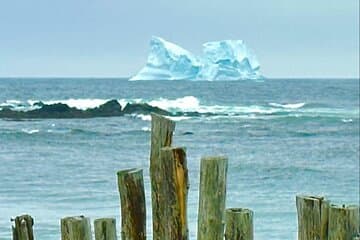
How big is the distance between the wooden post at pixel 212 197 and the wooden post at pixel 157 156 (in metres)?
0.23

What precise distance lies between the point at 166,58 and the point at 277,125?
2956 centimetres

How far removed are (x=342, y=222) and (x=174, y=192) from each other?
2.90 ft

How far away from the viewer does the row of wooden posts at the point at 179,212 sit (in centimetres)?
513

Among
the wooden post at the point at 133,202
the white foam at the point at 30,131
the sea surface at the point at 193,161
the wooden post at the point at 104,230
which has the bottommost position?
the sea surface at the point at 193,161

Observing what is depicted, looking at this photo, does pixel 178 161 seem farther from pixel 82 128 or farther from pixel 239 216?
pixel 82 128

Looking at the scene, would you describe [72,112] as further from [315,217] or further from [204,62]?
[315,217]

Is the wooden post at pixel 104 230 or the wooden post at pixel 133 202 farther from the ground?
the wooden post at pixel 133 202

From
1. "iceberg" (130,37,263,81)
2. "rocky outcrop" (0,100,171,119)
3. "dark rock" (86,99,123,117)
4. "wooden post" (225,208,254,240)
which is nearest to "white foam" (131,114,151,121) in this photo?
"rocky outcrop" (0,100,171,119)

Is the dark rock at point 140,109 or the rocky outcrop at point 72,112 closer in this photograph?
the rocky outcrop at point 72,112

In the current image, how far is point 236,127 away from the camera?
36875mm

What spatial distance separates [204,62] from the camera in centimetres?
6925

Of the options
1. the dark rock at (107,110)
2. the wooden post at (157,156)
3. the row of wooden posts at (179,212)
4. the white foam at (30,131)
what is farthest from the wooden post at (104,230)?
the dark rock at (107,110)

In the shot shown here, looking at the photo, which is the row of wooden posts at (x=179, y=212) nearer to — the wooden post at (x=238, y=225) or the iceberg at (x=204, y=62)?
the wooden post at (x=238, y=225)

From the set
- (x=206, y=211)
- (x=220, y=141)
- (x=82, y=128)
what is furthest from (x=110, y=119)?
(x=206, y=211)
